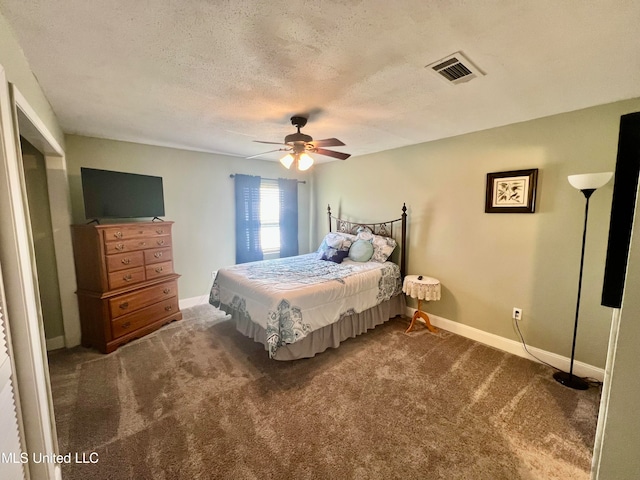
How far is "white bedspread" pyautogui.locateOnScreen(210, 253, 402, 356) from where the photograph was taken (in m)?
2.37

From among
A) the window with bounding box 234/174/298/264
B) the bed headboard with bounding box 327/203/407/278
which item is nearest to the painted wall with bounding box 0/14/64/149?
the window with bounding box 234/174/298/264

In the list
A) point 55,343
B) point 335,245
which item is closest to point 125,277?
point 55,343

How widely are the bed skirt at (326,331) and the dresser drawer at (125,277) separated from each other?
3.94 feet

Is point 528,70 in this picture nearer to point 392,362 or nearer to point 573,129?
point 573,129

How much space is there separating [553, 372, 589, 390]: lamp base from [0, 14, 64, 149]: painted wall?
4.29 m

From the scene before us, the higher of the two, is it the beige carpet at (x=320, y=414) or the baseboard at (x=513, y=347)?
the baseboard at (x=513, y=347)

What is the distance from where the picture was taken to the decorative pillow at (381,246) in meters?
3.71

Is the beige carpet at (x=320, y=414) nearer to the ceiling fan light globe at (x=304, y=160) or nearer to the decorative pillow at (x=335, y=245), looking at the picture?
the decorative pillow at (x=335, y=245)

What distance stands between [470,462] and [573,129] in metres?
2.83

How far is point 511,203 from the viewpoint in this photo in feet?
8.86

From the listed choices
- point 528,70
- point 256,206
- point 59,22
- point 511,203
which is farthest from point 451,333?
point 59,22

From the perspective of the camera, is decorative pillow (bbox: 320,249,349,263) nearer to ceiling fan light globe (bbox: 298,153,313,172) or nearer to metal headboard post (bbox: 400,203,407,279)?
metal headboard post (bbox: 400,203,407,279)
